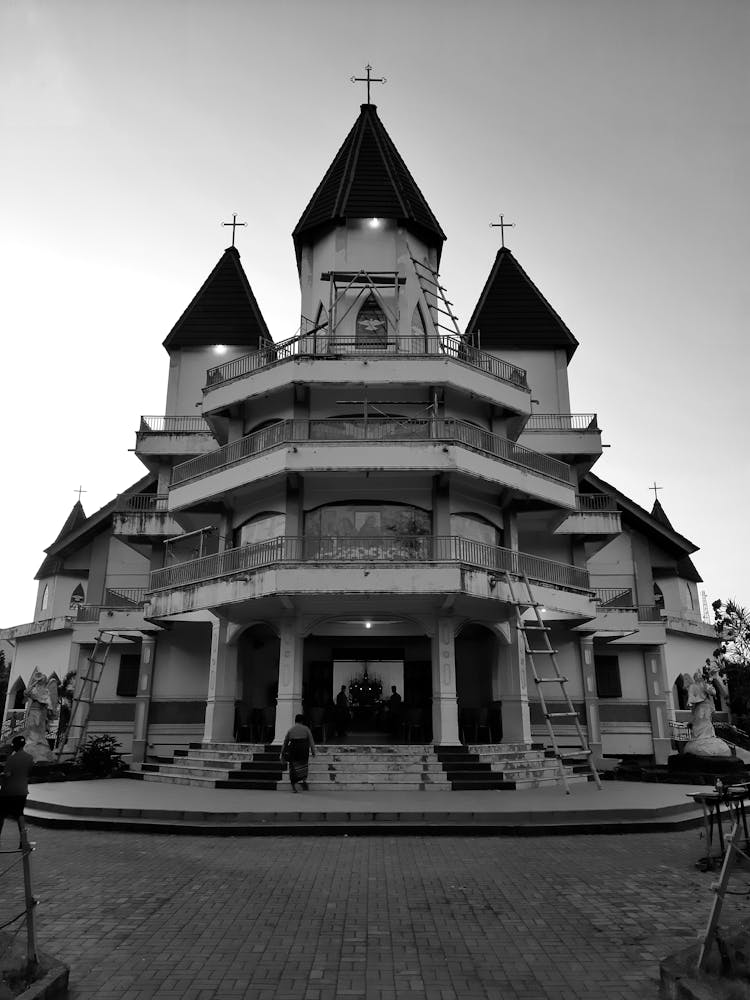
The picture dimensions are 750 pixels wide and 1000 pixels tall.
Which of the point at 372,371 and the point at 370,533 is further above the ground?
the point at 372,371

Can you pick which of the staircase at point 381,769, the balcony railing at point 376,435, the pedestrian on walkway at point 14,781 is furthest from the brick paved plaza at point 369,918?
the balcony railing at point 376,435

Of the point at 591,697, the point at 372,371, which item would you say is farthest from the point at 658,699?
the point at 372,371

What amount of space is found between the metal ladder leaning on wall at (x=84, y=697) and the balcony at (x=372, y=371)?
1044cm

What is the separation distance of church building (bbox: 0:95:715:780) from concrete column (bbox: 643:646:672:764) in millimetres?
87

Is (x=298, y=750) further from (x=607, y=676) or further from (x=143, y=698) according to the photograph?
(x=607, y=676)

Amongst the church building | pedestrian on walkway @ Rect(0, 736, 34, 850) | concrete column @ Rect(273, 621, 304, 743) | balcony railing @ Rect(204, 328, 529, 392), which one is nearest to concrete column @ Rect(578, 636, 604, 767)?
the church building

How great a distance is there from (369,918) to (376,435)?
16.7 metres

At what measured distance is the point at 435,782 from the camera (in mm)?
17750

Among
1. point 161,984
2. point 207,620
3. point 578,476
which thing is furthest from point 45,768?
point 578,476

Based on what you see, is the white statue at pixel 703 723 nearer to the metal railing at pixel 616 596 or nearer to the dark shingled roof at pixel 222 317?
the metal railing at pixel 616 596

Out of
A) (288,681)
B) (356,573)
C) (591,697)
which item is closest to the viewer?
(356,573)

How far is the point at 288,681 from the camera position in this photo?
20984 mm

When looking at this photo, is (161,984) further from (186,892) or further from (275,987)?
(186,892)

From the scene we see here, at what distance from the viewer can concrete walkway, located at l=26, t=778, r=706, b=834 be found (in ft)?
40.7
